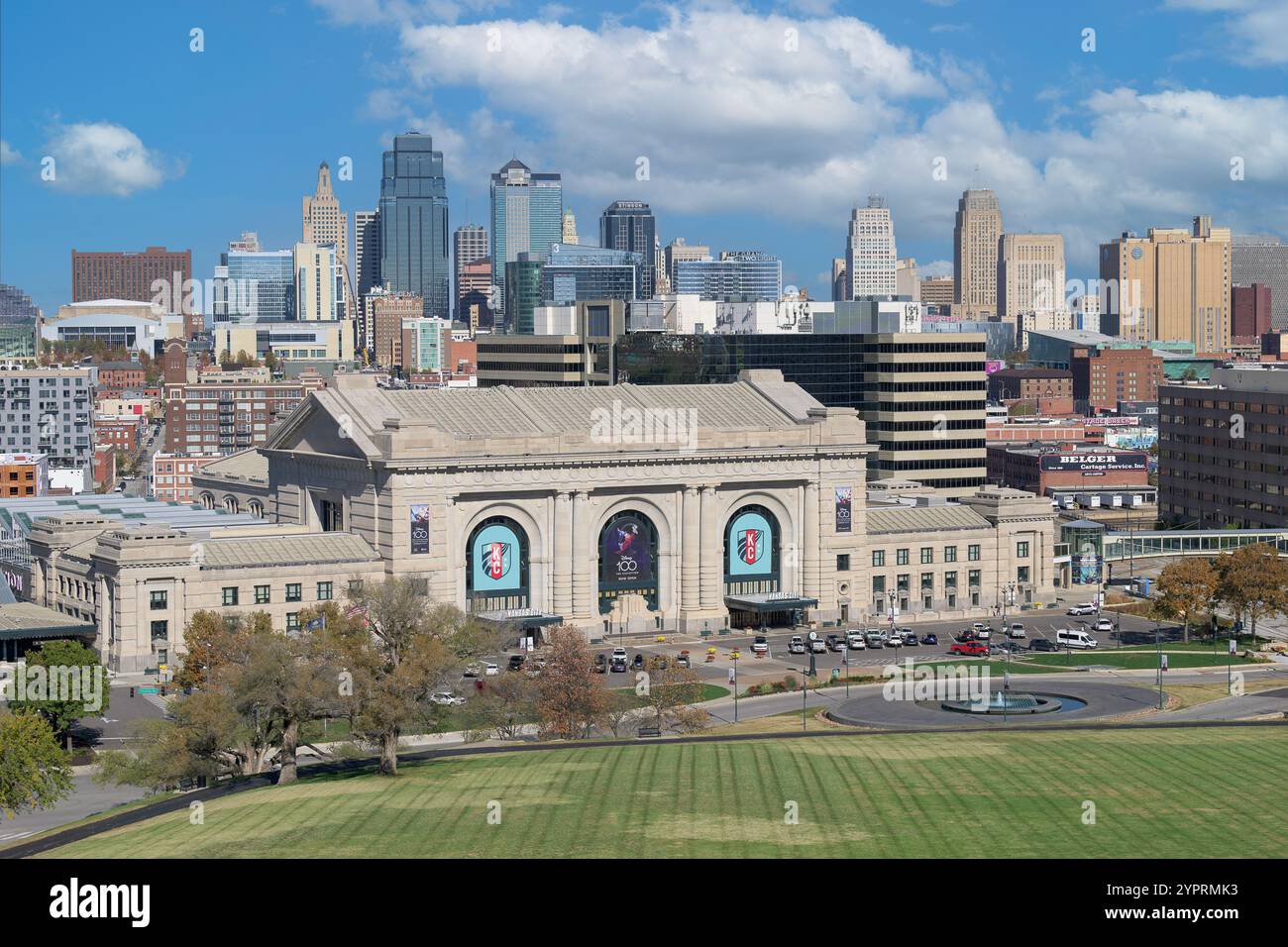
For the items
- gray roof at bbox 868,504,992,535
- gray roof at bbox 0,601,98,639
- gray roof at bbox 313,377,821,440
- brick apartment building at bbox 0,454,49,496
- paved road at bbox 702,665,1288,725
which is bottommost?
paved road at bbox 702,665,1288,725

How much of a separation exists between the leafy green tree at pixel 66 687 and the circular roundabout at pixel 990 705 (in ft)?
120

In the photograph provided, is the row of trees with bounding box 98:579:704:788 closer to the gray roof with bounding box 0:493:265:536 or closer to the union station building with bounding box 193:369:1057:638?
the union station building with bounding box 193:369:1057:638

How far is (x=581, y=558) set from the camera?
12525 cm

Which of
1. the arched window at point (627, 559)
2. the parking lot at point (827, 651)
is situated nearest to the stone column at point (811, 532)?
the parking lot at point (827, 651)

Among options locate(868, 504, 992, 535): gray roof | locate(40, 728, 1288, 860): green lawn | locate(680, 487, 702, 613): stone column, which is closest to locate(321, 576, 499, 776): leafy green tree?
locate(40, 728, 1288, 860): green lawn

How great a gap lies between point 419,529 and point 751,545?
25838 mm

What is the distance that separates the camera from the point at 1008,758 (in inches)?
2886

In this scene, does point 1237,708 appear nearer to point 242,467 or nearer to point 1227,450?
point 1227,450

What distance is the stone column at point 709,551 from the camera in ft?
423

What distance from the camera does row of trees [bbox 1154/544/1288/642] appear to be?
4820 inches

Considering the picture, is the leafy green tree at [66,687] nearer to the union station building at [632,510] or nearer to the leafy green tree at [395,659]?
the leafy green tree at [395,659]

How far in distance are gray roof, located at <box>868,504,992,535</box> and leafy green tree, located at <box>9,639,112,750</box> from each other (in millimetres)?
61471

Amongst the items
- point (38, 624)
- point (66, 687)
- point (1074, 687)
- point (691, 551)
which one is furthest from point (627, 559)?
point (66, 687)

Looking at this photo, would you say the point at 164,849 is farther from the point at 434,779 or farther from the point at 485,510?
the point at 485,510
